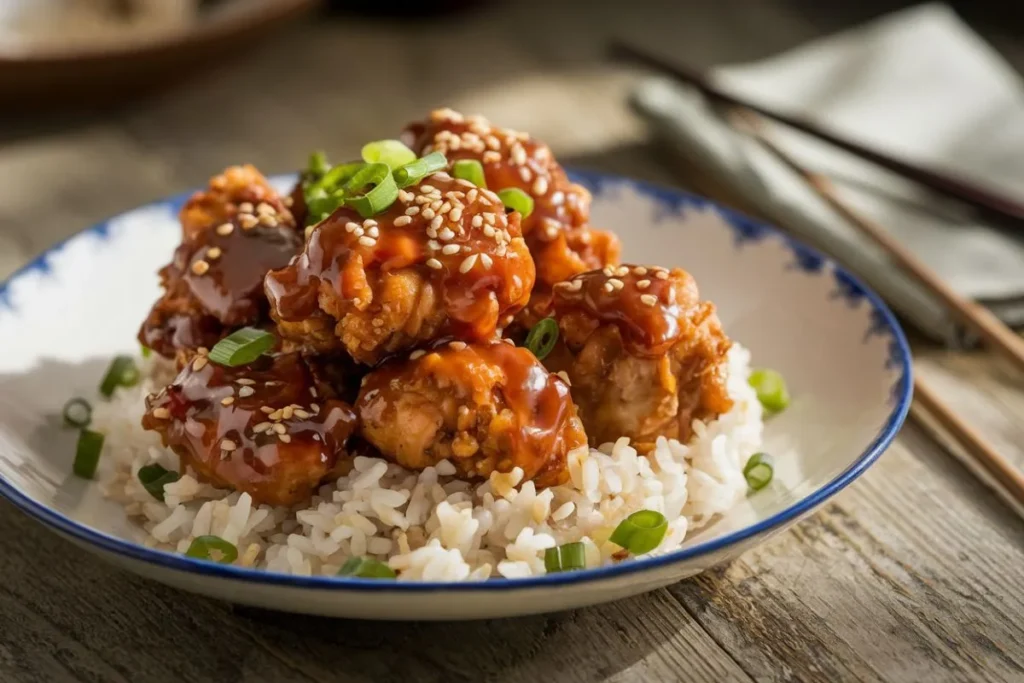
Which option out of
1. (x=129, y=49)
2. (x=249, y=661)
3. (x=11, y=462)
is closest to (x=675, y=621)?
(x=249, y=661)

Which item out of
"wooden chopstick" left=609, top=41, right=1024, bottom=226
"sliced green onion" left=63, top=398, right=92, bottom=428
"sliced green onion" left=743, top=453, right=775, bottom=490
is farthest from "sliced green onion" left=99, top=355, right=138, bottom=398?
"wooden chopstick" left=609, top=41, right=1024, bottom=226

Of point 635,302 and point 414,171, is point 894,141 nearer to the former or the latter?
point 635,302

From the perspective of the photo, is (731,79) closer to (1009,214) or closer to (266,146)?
(1009,214)

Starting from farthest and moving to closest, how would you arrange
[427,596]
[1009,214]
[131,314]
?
1. [1009,214]
2. [131,314]
3. [427,596]

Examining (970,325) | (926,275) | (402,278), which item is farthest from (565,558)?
(926,275)

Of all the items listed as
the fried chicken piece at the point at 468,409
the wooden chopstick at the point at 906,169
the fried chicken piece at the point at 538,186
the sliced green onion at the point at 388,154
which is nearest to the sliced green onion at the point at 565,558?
the fried chicken piece at the point at 468,409

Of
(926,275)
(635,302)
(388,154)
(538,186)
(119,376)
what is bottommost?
(926,275)

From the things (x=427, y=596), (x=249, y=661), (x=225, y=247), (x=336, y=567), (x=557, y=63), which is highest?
(x=225, y=247)

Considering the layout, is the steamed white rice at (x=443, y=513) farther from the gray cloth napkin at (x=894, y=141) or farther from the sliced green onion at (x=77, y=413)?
the gray cloth napkin at (x=894, y=141)
